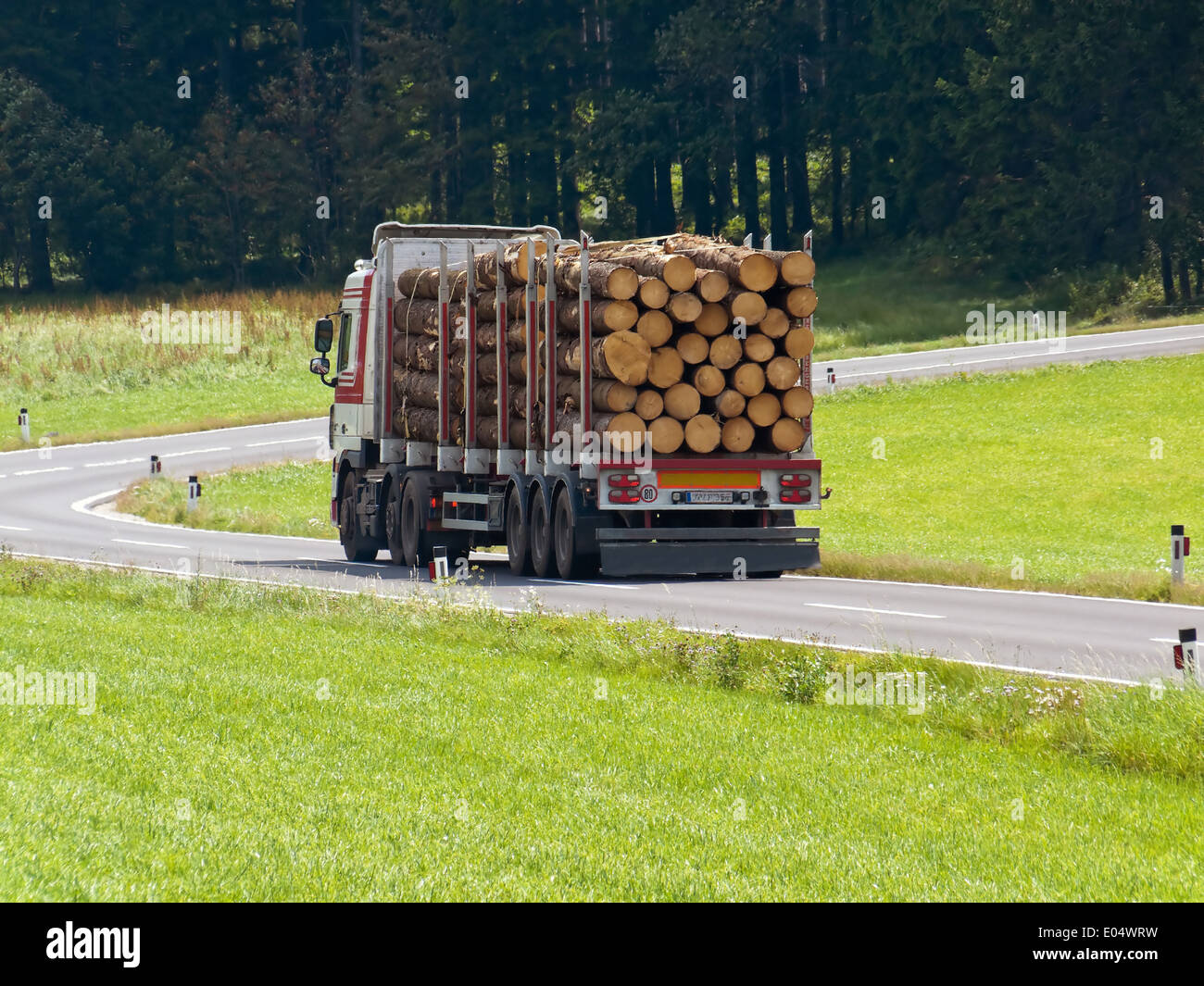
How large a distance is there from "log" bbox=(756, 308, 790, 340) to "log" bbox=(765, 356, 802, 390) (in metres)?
0.30

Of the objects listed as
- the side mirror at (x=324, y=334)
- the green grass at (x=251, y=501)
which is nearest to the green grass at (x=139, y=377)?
the green grass at (x=251, y=501)

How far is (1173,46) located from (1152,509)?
4001 cm

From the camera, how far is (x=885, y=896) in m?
7.43

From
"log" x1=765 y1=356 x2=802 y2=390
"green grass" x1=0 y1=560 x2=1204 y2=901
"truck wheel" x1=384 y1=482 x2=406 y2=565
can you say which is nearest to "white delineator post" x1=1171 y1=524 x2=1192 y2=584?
"log" x1=765 y1=356 x2=802 y2=390

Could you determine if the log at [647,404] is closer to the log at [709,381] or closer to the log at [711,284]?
the log at [709,381]

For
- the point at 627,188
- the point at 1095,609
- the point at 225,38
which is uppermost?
the point at 225,38

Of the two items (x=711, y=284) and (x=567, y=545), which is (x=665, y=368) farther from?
(x=567, y=545)

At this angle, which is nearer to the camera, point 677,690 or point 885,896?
point 885,896

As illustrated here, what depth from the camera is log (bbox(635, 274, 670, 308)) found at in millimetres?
20125

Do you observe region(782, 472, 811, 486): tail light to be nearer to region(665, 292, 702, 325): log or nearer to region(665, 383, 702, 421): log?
region(665, 383, 702, 421): log

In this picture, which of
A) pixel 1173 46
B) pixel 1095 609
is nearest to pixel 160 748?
pixel 1095 609

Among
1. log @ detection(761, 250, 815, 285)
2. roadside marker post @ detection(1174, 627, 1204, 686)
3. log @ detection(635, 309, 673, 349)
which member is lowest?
roadside marker post @ detection(1174, 627, 1204, 686)

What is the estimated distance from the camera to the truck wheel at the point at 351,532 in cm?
2570
